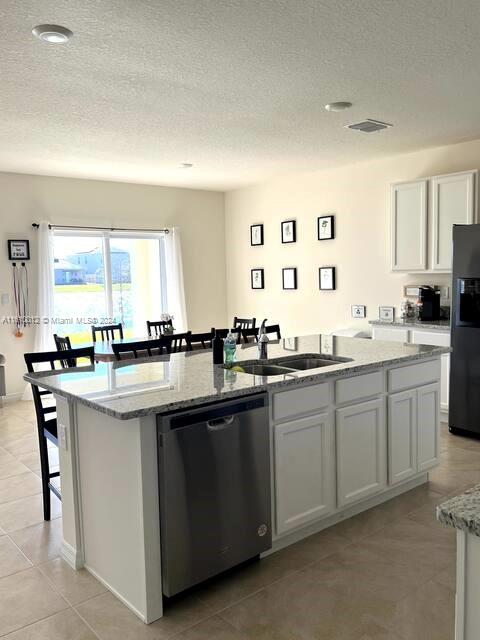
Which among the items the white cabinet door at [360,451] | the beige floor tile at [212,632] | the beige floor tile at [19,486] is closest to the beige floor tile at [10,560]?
the beige floor tile at [19,486]

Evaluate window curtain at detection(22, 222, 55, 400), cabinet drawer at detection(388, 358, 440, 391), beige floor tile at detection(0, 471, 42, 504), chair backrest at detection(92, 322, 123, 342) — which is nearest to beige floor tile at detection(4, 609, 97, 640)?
beige floor tile at detection(0, 471, 42, 504)

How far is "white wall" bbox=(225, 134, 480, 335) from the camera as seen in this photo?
232 inches

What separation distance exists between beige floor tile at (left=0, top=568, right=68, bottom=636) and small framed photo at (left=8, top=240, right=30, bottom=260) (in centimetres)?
441

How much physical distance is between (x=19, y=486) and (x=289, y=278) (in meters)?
4.36

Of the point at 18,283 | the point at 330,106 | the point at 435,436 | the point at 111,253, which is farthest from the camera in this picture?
the point at 111,253

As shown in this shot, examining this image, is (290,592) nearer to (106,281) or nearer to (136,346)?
(136,346)

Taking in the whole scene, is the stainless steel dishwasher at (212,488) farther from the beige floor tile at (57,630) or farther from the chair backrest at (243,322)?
the chair backrest at (243,322)

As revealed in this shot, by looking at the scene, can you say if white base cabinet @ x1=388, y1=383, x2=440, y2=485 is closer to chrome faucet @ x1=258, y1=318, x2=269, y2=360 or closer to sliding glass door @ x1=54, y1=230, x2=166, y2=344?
chrome faucet @ x1=258, y1=318, x2=269, y2=360

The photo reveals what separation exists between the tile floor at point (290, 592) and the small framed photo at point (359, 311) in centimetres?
319

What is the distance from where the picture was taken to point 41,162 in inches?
225

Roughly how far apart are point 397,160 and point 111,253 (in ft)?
12.3

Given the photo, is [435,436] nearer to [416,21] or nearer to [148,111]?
[416,21]

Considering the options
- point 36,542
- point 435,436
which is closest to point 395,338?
point 435,436

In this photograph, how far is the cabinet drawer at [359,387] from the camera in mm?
3047
